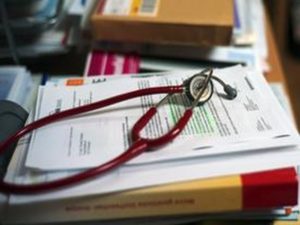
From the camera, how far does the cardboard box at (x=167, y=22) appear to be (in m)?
0.85

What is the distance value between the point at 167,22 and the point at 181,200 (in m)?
0.44

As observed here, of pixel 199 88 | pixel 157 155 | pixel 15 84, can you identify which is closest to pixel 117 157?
pixel 157 155

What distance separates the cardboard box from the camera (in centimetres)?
85

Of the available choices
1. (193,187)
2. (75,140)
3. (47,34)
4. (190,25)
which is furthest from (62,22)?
(193,187)

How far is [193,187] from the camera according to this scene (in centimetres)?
49

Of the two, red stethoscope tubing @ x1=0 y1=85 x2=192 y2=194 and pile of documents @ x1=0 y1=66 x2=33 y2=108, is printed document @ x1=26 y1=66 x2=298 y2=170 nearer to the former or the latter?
red stethoscope tubing @ x1=0 y1=85 x2=192 y2=194

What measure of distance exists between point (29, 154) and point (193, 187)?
185 millimetres

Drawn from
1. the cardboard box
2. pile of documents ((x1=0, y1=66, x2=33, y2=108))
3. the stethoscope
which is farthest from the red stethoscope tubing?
the cardboard box

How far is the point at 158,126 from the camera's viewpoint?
0.55 m

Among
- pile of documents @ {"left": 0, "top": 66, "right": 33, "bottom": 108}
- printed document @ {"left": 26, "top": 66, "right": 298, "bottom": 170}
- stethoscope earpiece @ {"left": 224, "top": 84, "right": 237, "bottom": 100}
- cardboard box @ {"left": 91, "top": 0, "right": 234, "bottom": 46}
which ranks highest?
stethoscope earpiece @ {"left": 224, "top": 84, "right": 237, "bottom": 100}

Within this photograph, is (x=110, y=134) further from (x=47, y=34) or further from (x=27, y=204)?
(x=47, y=34)

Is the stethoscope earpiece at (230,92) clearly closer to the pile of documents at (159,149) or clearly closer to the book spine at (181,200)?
the pile of documents at (159,149)

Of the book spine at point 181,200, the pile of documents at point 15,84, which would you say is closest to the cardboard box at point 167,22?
the pile of documents at point 15,84

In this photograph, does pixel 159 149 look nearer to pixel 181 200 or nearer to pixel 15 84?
pixel 181 200
